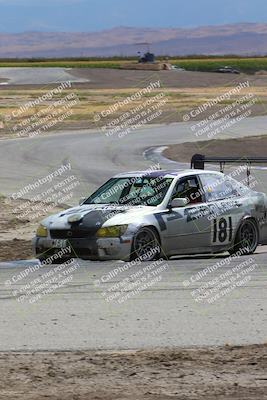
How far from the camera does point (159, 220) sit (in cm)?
1471

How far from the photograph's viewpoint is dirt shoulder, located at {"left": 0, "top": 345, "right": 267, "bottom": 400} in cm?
712

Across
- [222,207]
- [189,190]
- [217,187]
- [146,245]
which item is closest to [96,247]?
[146,245]

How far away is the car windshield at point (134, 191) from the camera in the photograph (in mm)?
15164

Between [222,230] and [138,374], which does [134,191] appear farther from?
[138,374]

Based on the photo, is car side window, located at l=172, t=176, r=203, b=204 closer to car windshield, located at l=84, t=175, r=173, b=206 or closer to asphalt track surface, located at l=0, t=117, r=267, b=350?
car windshield, located at l=84, t=175, r=173, b=206

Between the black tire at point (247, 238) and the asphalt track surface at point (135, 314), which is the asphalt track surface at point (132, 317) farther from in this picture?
the black tire at point (247, 238)

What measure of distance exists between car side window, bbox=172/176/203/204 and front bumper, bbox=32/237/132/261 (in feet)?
4.51

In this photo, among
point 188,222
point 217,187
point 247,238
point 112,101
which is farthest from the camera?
point 112,101

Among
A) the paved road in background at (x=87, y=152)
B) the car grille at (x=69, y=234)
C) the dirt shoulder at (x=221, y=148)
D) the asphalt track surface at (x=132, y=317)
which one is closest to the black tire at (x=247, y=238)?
the car grille at (x=69, y=234)

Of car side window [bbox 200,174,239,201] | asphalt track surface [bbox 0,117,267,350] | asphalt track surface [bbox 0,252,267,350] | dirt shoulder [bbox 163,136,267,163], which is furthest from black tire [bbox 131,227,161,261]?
dirt shoulder [bbox 163,136,267,163]

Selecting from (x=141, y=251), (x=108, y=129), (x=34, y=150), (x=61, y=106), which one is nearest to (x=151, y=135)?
(x=108, y=129)

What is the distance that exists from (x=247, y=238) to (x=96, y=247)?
2.72 metres

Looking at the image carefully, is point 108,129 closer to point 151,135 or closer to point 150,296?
point 151,135

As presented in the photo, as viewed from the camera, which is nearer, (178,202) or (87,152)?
(178,202)
